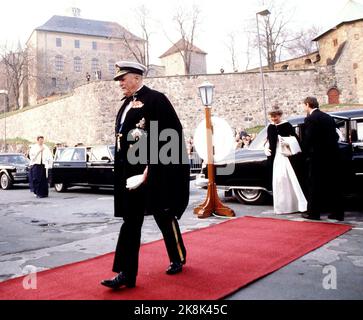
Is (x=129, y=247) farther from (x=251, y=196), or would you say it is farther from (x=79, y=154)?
(x=79, y=154)

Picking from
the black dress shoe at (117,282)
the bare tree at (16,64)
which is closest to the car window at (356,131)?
the black dress shoe at (117,282)

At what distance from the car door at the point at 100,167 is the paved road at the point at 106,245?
2.23 meters

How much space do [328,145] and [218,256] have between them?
3.27 metres

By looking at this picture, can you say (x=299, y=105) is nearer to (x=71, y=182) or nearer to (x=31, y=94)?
(x=71, y=182)

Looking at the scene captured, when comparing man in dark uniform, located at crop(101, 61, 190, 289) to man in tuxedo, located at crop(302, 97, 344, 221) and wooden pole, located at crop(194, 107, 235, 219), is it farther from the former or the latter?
wooden pole, located at crop(194, 107, 235, 219)

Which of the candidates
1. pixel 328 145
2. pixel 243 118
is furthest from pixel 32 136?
pixel 328 145

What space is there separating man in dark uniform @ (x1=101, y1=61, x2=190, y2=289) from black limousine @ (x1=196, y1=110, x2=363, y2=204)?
4.86 m

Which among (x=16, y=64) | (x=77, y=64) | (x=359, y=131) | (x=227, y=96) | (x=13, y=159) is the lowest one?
(x=359, y=131)

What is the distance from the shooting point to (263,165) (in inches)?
334

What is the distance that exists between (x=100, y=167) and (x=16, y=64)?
60.2 metres

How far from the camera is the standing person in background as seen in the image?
12.1 meters

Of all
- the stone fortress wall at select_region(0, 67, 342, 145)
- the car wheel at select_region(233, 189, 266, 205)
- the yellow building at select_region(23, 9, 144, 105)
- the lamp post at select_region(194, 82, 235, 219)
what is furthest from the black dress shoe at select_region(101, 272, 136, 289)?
the yellow building at select_region(23, 9, 144, 105)

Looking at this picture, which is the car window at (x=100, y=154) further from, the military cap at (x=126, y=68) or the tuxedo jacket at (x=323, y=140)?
the military cap at (x=126, y=68)

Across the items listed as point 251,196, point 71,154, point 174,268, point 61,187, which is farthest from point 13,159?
point 174,268
